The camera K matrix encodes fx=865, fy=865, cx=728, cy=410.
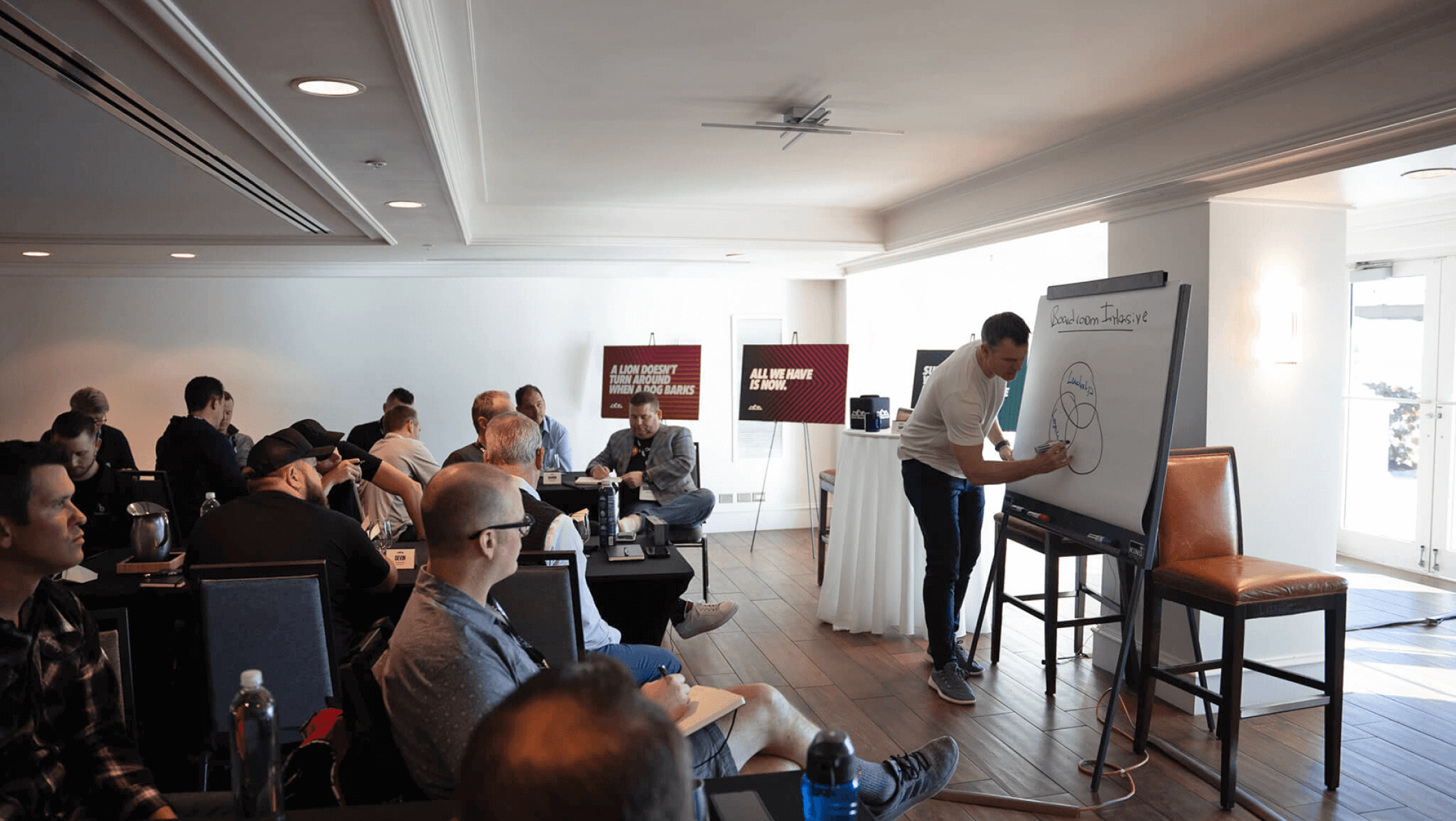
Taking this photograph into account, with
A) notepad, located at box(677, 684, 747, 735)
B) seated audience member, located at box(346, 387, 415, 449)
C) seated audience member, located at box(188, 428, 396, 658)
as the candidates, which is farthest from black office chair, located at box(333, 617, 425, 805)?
seated audience member, located at box(346, 387, 415, 449)

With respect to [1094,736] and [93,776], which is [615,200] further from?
[93,776]

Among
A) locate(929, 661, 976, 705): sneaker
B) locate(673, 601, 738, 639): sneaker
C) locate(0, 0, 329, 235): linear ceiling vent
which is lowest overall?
locate(929, 661, 976, 705): sneaker

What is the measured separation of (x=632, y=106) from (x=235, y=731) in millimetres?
2927

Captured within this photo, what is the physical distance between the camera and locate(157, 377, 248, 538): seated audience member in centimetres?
459

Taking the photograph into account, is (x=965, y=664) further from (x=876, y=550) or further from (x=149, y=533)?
(x=149, y=533)

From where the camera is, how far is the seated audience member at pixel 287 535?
8.79 feet

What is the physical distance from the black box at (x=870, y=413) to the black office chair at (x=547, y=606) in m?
2.86

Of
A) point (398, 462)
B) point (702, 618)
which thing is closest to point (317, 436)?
point (398, 462)

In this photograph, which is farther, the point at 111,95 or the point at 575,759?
the point at 111,95

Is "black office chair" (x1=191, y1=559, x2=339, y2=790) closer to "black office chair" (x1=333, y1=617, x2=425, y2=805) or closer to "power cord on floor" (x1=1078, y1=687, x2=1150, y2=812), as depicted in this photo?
"black office chair" (x1=333, y1=617, x2=425, y2=805)

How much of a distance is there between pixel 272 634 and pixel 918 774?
6.33 ft

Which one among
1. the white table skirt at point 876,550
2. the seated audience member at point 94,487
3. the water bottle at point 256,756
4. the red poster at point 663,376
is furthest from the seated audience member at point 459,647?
the red poster at point 663,376

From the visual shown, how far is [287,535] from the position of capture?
2682 mm

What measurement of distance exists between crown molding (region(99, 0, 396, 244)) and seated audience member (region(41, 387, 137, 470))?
2.42 meters
